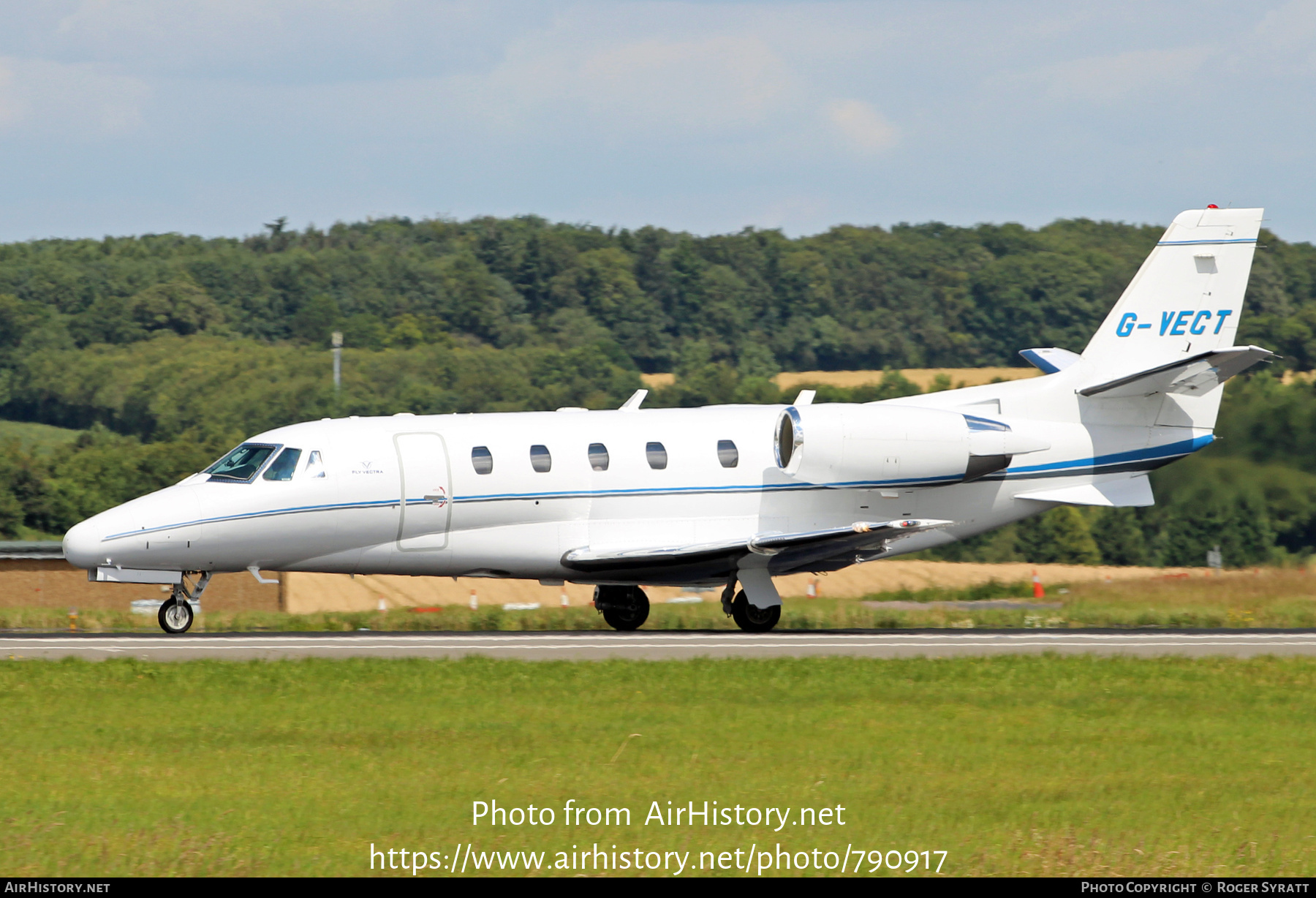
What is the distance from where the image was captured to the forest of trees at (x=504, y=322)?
71.7 m

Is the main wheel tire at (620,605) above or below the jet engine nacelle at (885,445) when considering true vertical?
below

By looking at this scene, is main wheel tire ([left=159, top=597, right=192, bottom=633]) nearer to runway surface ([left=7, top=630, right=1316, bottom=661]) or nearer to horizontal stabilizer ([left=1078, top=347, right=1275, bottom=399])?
runway surface ([left=7, top=630, right=1316, bottom=661])

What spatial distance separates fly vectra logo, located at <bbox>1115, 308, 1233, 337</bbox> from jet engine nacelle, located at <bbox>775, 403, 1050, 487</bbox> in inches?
128

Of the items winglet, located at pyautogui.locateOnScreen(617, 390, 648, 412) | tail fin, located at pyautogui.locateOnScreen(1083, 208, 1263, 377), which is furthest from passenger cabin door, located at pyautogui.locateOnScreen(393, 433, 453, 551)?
tail fin, located at pyautogui.locateOnScreen(1083, 208, 1263, 377)

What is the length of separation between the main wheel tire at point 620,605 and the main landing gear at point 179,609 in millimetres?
5869

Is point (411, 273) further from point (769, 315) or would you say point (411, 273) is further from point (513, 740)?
point (513, 740)

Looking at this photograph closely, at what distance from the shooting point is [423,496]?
22.8 meters

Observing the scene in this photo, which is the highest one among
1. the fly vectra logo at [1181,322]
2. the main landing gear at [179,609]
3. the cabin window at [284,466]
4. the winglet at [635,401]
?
the fly vectra logo at [1181,322]

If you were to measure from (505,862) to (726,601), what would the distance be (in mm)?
15225

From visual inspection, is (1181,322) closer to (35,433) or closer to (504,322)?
(35,433)

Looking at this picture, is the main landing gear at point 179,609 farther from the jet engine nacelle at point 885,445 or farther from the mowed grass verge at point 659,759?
the jet engine nacelle at point 885,445

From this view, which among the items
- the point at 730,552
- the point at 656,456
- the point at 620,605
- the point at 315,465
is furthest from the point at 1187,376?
the point at 315,465

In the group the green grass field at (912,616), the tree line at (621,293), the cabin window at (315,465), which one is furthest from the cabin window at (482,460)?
the tree line at (621,293)

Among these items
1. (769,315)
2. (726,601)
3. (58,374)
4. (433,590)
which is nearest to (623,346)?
(769,315)
